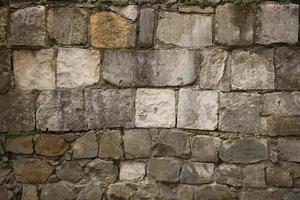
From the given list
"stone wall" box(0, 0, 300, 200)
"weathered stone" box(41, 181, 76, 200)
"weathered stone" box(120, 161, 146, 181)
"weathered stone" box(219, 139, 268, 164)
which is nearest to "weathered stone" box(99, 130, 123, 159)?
"stone wall" box(0, 0, 300, 200)

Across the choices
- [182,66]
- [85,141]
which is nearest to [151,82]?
[182,66]

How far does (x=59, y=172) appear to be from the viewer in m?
3.89

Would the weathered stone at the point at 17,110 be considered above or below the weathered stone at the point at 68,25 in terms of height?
below

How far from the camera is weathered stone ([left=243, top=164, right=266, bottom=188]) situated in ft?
12.5

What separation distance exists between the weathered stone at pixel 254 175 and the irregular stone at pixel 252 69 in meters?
0.70

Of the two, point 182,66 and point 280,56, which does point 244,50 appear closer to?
point 280,56

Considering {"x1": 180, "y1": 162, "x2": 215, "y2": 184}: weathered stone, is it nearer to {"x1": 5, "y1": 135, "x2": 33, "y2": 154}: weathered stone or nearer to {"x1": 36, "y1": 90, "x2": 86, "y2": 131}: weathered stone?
{"x1": 36, "y1": 90, "x2": 86, "y2": 131}: weathered stone

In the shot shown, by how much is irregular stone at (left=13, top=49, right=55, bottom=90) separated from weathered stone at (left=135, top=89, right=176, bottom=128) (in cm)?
81

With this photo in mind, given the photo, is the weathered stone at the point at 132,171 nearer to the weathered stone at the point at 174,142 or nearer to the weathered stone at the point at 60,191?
the weathered stone at the point at 174,142

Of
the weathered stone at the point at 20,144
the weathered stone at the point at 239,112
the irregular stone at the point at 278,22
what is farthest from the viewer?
the weathered stone at the point at 20,144

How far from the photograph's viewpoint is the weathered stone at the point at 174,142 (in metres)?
3.83

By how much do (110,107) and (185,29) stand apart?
3.15 feet

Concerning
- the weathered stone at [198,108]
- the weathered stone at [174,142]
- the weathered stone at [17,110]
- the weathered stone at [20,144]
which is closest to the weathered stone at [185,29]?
the weathered stone at [198,108]

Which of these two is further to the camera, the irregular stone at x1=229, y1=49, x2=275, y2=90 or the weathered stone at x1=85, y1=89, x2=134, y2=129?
the weathered stone at x1=85, y1=89, x2=134, y2=129
